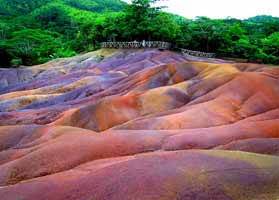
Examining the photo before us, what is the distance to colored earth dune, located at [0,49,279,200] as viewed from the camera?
8102mm

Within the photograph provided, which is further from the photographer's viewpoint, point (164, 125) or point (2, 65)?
point (2, 65)

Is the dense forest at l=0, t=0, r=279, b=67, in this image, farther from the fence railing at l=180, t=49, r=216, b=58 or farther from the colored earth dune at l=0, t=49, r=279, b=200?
the colored earth dune at l=0, t=49, r=279, b=200

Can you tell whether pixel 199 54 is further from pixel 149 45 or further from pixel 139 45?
pixel 139 45

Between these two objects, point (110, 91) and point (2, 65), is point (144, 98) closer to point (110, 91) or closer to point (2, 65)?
point (110, 91)

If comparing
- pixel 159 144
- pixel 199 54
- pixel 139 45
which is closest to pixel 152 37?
pixel 139 45

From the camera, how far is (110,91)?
35.5 m

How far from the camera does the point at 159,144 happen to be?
13938mm

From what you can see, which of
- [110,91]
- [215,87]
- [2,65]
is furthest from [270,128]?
[2,65]

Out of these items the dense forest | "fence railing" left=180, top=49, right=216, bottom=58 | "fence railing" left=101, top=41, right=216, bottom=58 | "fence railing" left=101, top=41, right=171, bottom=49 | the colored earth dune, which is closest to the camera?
the colored earth dune

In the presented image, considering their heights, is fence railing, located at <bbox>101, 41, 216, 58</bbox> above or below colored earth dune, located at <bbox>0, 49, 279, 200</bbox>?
below

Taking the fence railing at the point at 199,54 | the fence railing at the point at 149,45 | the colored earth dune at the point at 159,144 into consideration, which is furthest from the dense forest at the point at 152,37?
the colored earth dune at the point at 159,144

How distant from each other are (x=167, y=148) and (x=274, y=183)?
19.2 feet

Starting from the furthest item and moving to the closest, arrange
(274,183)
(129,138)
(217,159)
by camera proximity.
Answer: (129,138) → (217,159) → (274,183)

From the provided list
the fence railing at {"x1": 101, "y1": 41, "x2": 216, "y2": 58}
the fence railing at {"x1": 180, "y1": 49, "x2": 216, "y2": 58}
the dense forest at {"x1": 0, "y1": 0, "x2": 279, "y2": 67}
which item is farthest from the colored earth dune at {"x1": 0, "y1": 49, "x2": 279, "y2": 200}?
the dense forest at {"x1": 0, "y1": 0, "x2": 279, "y2": 67}
